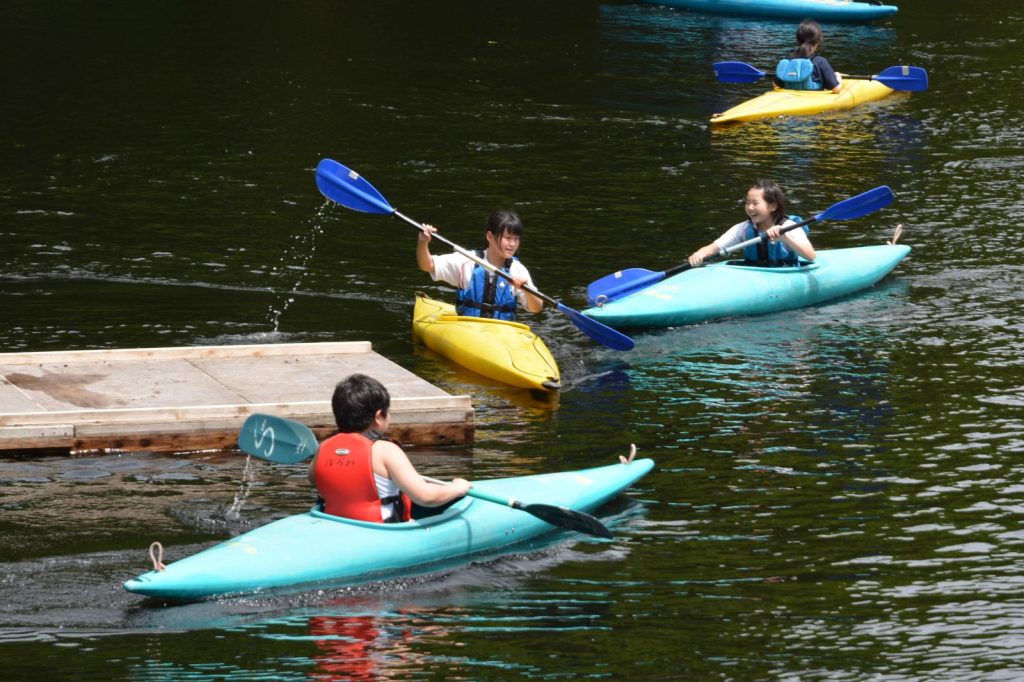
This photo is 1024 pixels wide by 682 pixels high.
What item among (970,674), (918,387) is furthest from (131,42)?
(970,674)

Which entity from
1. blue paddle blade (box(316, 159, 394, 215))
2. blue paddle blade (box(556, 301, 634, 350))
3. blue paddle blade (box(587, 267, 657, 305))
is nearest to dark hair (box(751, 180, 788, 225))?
blue paddle blade (box(587, 267, 657, 305))

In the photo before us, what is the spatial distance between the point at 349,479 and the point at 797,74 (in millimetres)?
13024

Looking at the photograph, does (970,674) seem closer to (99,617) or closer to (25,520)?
(99,617)

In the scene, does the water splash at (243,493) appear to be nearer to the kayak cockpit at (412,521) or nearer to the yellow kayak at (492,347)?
the kayak cockpit at (412,521)

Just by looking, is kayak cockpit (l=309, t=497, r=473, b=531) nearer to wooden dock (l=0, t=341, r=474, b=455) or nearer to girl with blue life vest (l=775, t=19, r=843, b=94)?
wooden dock (l=0, t=341, r=474, b=455)

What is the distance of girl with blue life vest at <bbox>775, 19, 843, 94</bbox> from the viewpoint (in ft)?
61.6

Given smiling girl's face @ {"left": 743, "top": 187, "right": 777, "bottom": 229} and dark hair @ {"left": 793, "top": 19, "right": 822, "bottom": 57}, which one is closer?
smiling girl's face @ {"left": 743, "top": 187, "right": 777, "bottom": 229}

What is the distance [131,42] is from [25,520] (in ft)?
48.7

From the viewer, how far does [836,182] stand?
15664 mm

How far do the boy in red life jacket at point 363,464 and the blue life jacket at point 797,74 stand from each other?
1279cm

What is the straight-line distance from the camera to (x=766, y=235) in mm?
11891

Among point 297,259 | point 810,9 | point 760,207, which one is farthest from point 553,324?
point 810,9

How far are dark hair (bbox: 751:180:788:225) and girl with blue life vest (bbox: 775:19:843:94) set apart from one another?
24.0 feet

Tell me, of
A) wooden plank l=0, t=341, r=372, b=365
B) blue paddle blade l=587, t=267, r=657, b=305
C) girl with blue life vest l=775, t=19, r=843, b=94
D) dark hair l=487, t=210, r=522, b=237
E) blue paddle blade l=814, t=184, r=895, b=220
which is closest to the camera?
wooden plank l=0, t=341, r=372, b=365
